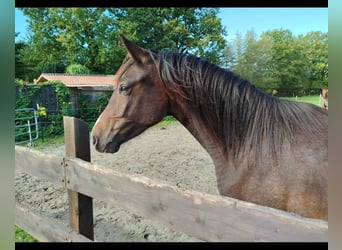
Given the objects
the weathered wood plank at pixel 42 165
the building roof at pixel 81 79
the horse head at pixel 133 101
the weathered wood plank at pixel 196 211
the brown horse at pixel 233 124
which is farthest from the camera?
the building roof at pixel 81 79

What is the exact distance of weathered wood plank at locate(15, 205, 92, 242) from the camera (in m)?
1.13

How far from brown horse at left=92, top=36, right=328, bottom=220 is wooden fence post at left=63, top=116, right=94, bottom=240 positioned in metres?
0.24

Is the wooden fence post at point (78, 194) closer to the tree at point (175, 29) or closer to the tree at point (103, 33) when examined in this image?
the tree at point (103, 33)

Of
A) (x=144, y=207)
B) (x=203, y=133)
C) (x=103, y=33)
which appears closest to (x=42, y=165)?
(x=144, y=207)

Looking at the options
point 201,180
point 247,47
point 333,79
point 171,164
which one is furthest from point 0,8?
point 247,47

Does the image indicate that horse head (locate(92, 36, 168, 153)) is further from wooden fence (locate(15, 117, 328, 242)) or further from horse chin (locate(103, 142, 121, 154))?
wooden fence (locate(15, 117, 328, 242))

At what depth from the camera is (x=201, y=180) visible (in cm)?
337

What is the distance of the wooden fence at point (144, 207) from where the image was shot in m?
0.60

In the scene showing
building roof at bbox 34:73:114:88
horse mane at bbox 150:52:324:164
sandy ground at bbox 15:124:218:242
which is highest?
building roof at bbox 34:73:114:88

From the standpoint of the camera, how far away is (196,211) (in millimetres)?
756

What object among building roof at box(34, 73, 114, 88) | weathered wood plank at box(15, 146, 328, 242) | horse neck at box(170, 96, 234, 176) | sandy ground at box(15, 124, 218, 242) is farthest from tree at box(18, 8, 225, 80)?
weathered wood plank at box(15, 146, 328, 242)

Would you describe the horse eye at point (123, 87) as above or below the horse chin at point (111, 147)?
above

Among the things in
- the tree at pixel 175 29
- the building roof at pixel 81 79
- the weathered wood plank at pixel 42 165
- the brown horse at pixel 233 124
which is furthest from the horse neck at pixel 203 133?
the tree at pixel 175 29

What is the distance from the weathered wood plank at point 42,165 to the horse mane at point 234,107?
669 mm
